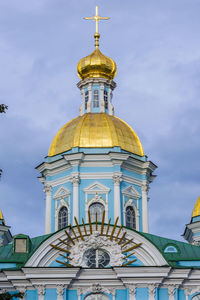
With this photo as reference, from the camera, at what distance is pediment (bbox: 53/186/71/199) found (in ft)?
95.2

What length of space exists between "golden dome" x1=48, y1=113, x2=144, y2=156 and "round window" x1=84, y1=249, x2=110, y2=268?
20.9 feet

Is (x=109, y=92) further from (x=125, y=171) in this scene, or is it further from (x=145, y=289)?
(x=145, y=289)

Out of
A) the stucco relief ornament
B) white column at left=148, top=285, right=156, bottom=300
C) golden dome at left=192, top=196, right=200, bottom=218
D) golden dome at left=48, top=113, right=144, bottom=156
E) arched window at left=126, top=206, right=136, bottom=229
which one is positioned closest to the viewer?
white column at left=148, top=285, right=156, bottom=300

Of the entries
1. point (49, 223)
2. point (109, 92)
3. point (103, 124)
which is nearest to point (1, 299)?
point (49, 223)

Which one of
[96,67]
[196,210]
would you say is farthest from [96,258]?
[96,67]

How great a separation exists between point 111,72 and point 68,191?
7.30 m

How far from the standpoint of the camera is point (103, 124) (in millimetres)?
30312

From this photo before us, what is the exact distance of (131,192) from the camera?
29.2 meters

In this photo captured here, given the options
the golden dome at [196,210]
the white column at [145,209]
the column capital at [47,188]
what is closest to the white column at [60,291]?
the white column at [145,209]

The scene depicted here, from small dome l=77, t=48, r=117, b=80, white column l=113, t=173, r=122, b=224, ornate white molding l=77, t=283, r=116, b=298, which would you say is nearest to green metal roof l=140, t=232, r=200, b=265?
white column l=113, t=173, r=122, b=224

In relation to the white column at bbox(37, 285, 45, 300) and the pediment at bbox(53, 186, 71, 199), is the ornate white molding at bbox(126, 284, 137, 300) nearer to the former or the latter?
the white column at bbox(37, 285, 45, 300)

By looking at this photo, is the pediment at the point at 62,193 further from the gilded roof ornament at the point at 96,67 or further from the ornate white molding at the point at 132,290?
the gilded roof ornament at the point at 96,67

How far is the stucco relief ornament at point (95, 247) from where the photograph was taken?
24.2 meters

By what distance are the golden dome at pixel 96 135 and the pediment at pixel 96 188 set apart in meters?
1.90
